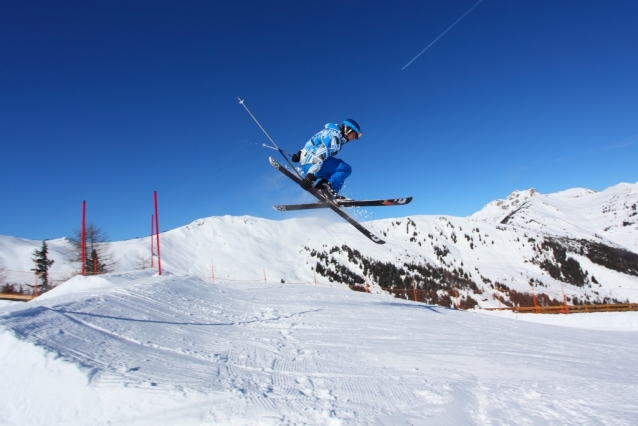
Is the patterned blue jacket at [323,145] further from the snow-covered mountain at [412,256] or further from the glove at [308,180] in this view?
the snow-covered mountain at [412,256]

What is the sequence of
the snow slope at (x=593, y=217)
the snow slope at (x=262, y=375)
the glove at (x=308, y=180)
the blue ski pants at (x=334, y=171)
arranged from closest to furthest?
the snow slope at (x=262, y=375)
the glove at (x=308, y=180)
the blue ski pants at (x=334, y=171)
the snow slope at (x=593, y=217)

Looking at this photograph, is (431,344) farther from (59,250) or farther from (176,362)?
(59,250)

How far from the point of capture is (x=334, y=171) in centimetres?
837

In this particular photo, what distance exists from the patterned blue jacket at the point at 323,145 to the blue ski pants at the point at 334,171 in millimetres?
287

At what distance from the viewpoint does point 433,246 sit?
89.1 m

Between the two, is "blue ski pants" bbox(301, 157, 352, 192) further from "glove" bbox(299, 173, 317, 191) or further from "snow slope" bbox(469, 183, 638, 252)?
"snow slope" bbox(469, 183, 638, 252)

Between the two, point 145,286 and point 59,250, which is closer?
point 145,286

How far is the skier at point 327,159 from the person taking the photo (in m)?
7.76

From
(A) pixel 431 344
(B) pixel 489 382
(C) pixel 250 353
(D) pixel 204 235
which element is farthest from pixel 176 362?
(D) pixel 204 235

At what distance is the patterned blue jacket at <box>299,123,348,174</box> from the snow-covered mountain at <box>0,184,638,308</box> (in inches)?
1144

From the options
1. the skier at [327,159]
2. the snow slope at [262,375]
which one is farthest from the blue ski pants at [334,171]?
the snow slope at [262,375]

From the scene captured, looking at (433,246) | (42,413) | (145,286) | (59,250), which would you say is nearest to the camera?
(42,413)

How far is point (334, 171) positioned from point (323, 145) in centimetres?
85

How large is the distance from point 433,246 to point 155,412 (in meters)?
92.9
